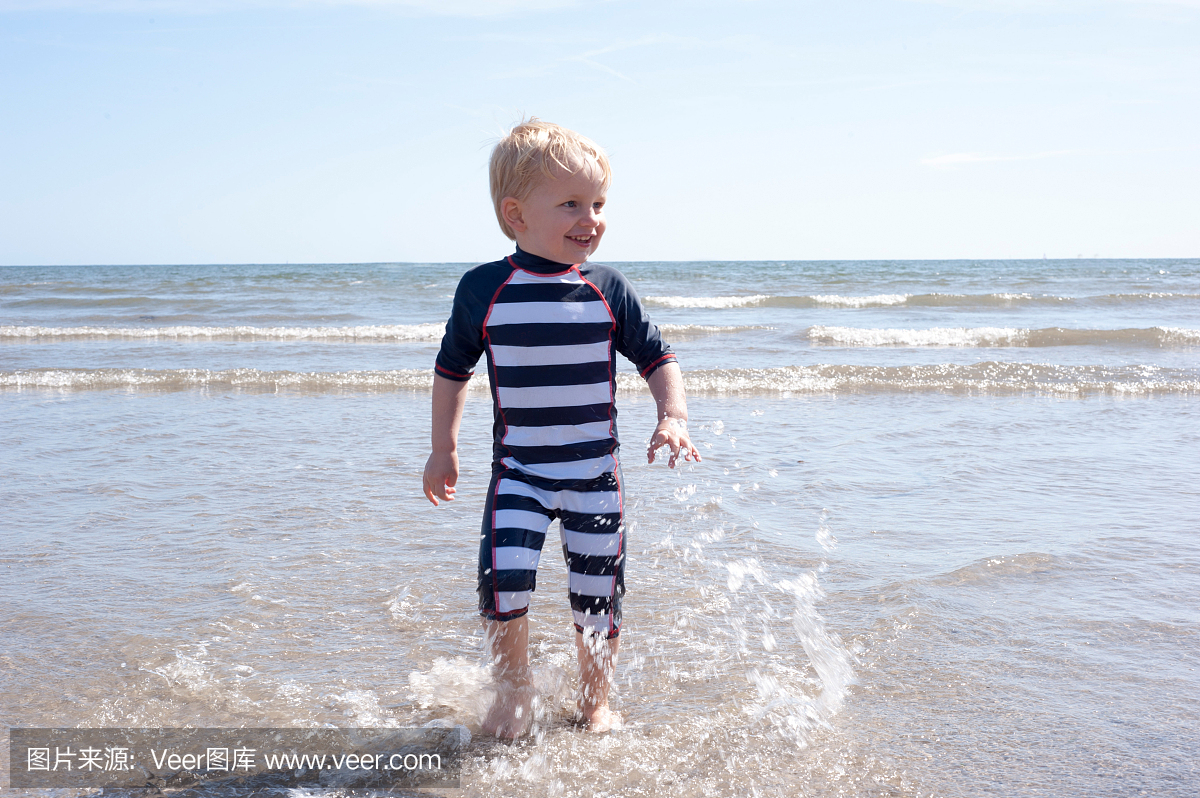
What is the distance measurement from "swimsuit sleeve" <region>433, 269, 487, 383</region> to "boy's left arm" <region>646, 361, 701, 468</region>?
1.50 feet

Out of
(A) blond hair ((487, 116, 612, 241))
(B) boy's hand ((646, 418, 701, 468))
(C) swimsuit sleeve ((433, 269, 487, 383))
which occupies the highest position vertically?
(A) blond hair ((487, 116, 612, 241))

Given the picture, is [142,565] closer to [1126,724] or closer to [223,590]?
[223,590]

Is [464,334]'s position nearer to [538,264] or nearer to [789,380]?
[538,264]

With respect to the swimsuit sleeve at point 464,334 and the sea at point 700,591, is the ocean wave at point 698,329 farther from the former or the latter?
the swimsuit sleeve at point 464,334

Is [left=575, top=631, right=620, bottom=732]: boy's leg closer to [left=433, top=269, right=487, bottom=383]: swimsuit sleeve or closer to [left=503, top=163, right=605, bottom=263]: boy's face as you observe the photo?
[left=433, top=269, right=487, bottom=383]: swimsuit sleeve

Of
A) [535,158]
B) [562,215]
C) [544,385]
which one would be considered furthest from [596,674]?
[535,158]

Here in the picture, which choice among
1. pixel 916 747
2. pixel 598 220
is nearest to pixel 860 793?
pixel 916 747

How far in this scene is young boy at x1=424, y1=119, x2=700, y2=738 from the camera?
2104 mm

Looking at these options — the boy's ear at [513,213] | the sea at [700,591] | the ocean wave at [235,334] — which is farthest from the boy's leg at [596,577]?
the ocean wave at [235,334]

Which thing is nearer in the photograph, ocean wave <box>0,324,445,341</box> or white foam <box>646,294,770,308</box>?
ocean wave <box>0,324,445,341</box>

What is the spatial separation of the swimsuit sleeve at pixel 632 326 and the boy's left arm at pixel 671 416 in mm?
30

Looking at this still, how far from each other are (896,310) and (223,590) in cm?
1763

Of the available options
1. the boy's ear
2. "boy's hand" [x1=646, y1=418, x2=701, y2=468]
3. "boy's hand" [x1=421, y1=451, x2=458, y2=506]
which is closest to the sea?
"boy's hand" [x1=421, y1=451, x2=458, y2=506]

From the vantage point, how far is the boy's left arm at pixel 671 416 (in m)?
2.10
